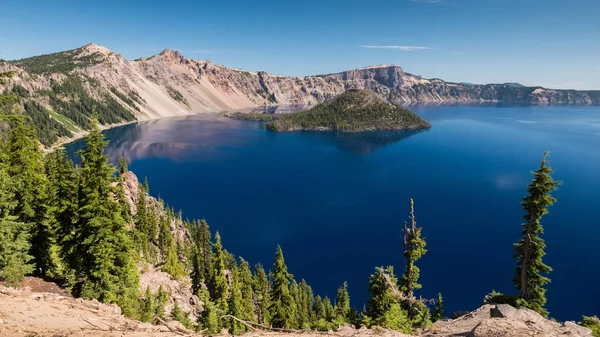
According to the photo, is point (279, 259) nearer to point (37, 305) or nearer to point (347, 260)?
point (37, 305)

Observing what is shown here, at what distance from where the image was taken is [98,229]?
28.5m

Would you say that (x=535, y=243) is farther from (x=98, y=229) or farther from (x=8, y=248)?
(x=8, y=248)

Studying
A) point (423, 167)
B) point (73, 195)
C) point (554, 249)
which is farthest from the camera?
point (423, 167)

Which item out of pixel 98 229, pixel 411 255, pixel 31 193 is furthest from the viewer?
pixel 31 193

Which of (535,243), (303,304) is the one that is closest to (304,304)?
(303,304)

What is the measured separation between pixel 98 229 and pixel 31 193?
39.0 ft

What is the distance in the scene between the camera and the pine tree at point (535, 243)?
33625 millimetres

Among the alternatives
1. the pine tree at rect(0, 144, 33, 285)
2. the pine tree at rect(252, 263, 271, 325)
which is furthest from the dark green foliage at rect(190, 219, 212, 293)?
the pine tree at rect(0, 144, 33, 285)

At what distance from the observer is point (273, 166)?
18775cm

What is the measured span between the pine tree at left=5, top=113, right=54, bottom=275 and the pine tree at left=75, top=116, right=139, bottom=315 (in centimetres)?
792

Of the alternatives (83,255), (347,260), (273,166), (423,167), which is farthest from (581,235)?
(273,166)

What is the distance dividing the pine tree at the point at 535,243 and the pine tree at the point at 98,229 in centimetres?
3847

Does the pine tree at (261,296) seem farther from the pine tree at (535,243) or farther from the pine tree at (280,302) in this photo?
the pine tree at (535,243)

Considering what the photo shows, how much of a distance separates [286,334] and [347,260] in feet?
250
